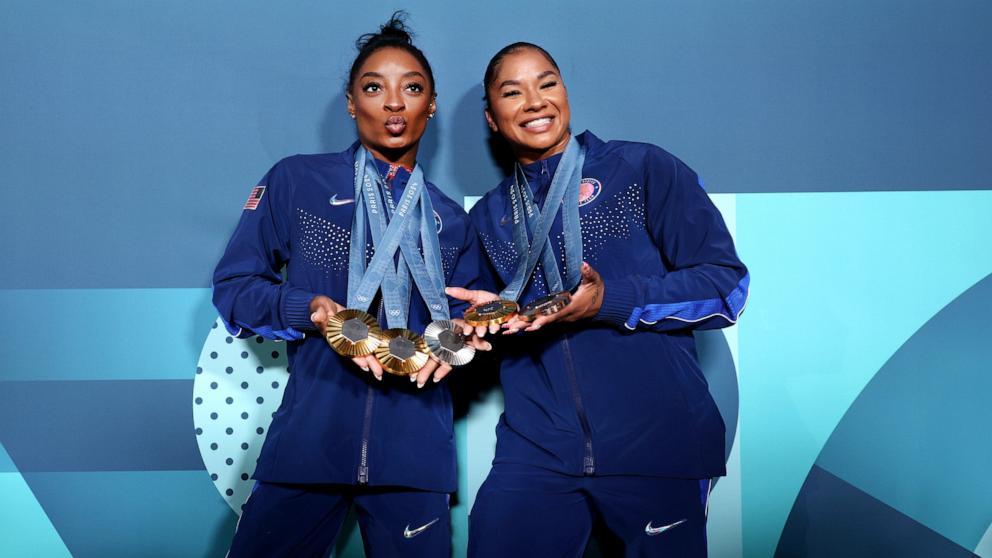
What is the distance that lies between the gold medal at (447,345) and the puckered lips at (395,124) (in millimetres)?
595

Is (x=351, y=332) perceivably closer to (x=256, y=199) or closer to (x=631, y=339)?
(x=256, y=199)

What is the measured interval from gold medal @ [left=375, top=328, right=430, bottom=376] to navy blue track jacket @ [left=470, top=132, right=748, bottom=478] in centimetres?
29

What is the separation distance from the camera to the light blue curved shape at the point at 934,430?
8.68 feet

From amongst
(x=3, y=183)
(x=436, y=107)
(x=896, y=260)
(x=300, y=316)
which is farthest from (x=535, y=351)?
(x=3, y=183)

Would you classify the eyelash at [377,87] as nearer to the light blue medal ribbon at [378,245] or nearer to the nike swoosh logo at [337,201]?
the light blue medal ribbon at [378,245]

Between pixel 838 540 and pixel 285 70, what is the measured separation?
7.53ft

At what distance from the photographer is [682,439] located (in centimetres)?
198

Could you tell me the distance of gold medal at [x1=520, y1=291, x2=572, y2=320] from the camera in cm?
→ 187

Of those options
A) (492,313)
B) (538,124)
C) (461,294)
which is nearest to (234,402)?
(461,294)

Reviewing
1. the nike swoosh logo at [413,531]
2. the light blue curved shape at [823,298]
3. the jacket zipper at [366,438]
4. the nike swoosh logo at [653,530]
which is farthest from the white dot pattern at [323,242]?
the light blue curved shape at [823,298]

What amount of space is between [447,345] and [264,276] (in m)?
0.57

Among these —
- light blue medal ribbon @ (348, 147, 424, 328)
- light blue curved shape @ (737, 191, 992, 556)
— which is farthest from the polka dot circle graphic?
light blue curved shape @ (737, 191, 992, 556)

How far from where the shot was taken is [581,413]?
78.0 inches

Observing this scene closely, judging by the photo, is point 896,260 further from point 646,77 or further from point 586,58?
point 586,58
